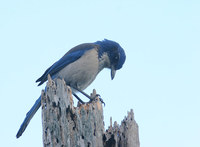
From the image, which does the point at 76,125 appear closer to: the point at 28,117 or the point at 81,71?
the point at 28,117

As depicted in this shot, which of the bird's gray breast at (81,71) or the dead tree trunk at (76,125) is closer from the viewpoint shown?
the dead tree trunk at (76,125)

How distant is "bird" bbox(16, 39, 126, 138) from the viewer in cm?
874

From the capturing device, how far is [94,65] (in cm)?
893

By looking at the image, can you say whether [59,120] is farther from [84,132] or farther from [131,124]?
[131,124]

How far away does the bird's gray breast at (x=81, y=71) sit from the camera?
28.6 feet

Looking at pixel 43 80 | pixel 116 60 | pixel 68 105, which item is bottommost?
pixel 68 105

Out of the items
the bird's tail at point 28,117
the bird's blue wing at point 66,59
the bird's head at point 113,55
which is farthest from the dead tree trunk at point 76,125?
the bird's head at point 113,55

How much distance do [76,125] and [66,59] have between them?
3851 mm

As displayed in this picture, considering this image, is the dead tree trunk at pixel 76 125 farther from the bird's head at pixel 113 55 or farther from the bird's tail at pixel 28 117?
the bird's head at pixel 113 55

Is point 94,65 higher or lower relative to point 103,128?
higher

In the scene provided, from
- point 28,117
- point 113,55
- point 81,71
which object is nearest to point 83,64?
point 81,71

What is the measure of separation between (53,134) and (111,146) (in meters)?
0.91

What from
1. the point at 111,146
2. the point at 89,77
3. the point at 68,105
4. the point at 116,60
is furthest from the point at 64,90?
the point at 116,60

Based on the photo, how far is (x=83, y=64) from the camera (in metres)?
8.80
